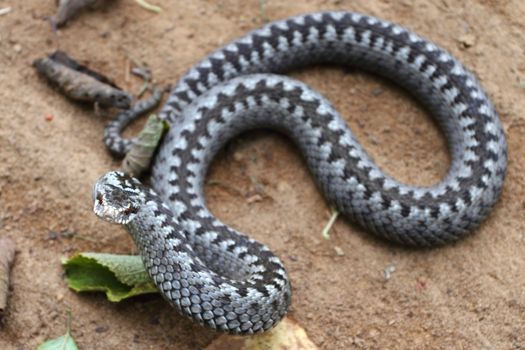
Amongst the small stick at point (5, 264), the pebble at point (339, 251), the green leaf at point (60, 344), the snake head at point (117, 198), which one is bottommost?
the small stick at point (5, 264)

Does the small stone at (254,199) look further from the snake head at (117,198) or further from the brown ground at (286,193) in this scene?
the snake head at (117,198)

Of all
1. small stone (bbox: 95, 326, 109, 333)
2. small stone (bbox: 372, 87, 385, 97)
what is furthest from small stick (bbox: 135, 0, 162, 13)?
small stone (bbox: 95, 326, 109, 333)

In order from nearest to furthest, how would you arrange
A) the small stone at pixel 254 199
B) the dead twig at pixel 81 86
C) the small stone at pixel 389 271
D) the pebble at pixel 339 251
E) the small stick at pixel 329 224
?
the small stone at pixel 389 271 < the pebble at pixel 339 251 < the small stick at pixel 329 224 < the small stone at pixel 254 199 < the dead twig at pixel 81 86

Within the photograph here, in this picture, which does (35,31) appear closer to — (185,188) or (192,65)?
(192,65)

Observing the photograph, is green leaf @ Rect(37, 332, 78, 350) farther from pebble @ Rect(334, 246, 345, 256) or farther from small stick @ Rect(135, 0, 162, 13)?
small stick @ Rect(135, 0, 162, 13)

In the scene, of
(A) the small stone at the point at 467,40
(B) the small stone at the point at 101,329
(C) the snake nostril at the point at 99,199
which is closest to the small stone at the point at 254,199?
(C) the snake nostril at the point at 99,199

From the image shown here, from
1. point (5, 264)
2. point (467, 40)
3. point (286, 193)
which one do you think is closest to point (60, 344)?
point (5, 264)

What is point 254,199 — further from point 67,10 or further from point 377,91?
point 67,10
